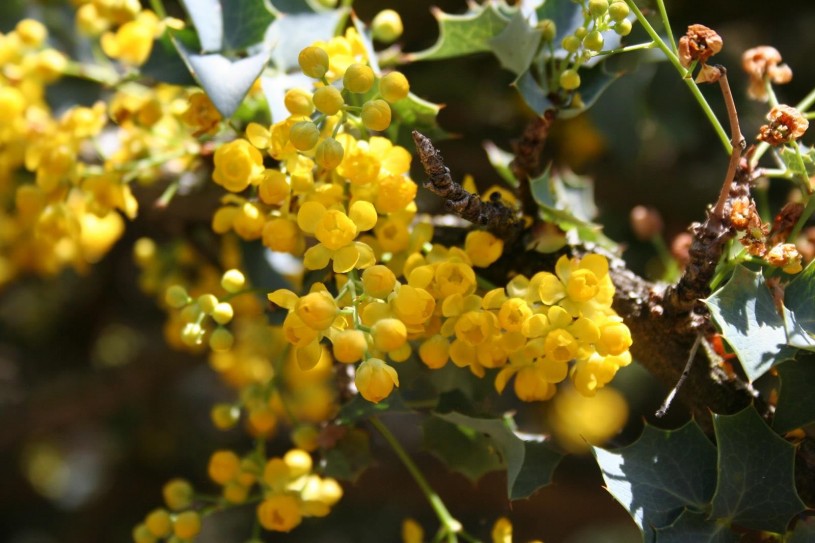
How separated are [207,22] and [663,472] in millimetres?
813

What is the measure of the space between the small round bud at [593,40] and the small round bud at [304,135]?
32 centimetres

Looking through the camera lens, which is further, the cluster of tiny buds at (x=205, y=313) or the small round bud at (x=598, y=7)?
the cluster of tiny buds at (x=205, y=313)

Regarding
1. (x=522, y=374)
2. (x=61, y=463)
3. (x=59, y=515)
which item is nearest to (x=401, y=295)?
(x=522, y=374)

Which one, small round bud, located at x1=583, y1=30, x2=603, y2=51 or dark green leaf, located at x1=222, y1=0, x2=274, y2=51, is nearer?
small round bud, located at x1=583, y1=30, x2=603, y2=51

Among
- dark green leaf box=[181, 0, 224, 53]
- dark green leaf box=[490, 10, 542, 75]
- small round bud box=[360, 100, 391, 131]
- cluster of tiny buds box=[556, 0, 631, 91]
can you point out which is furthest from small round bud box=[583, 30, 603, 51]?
dark green leaf box=[181, 0, 224, 53]

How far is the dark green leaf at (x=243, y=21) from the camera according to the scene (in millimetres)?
1161

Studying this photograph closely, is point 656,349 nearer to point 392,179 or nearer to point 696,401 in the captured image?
point 696,401

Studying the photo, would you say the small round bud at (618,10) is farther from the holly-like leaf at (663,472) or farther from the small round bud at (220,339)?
the small round bud at (220,339)

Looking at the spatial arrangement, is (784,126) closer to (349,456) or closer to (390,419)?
(349,456)

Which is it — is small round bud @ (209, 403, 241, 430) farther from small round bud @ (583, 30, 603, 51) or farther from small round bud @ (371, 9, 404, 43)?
small round bud @ (583, 30, 603, 51)

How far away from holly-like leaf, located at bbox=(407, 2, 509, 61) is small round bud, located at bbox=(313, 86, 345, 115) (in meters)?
0.29

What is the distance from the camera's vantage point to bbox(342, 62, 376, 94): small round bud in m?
0.93

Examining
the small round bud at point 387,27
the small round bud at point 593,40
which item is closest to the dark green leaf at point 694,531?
the small round bud at point 593,40

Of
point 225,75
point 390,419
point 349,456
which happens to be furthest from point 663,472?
point 390,419
